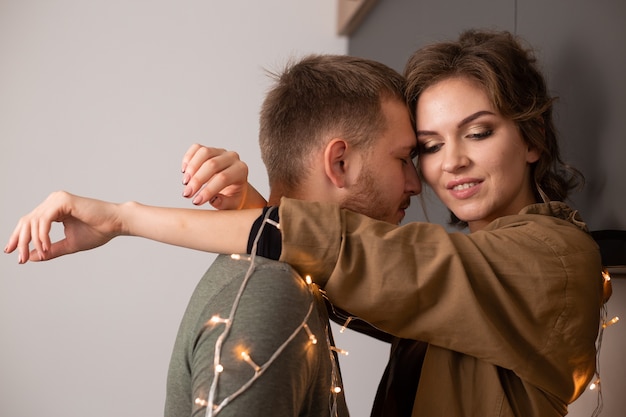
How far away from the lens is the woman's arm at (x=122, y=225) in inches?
40.1

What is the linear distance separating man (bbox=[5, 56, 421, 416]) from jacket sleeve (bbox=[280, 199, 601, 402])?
0.20 feet

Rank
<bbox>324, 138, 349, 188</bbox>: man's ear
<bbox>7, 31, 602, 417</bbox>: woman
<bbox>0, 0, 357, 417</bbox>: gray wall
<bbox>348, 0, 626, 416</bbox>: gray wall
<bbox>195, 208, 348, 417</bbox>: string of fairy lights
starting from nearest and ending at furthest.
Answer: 1. <bbox>195, 208, 348, 417</bbox>: string of fairy lights
2. <bbox>7, 31, 602, 417</bbox>: woman
3. <bbox>324, 138, 349, 188</bbox>: man's ear
4. <bbox>348, 0, 626, 416</bbox>: gray wall
5. <bbox>0, 0, 357, 417</bbox>: gray wall

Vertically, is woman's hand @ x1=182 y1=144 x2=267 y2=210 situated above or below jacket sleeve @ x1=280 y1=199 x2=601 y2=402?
above

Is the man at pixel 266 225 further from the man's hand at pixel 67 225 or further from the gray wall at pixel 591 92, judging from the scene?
the gray wall at pixel 591 92

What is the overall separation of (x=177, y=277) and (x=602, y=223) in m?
1.66

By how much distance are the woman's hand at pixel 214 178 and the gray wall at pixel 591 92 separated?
64 cm

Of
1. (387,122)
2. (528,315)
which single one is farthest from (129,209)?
(528,315)

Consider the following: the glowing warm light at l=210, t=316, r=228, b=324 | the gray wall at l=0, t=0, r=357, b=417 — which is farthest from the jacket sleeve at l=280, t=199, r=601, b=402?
the gray wall at l=0, t=0, r=357, b=417

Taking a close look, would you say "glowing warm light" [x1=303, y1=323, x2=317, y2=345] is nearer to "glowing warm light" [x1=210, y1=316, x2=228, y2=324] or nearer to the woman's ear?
"glowing warm light" [x1=210, y1=316, x2=228, y2=324]

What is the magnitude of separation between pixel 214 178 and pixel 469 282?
15.1 inches

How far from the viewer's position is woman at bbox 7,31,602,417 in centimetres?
100

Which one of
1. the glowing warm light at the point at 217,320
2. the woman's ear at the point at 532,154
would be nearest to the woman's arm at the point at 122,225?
the glowing warm light at the point at 217,320

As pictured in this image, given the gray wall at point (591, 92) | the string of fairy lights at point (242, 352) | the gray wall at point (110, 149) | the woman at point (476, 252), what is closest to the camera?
the string of fairy lights at point (242, 352)

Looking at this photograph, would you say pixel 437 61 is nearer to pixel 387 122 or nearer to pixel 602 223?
pixel 387 122
